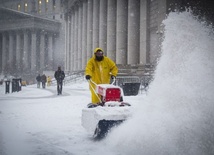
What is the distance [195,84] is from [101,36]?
1380 inches

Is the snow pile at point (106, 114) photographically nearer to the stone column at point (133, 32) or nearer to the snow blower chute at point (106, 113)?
the snow blower chute at point (106, 113)

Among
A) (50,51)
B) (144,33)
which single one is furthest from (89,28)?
(50,51)

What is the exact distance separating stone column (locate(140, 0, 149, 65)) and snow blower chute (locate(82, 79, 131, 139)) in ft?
77.0

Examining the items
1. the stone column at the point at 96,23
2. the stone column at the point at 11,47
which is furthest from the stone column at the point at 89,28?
the stone column at the point at 11,47

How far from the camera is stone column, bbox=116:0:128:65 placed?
32.4m

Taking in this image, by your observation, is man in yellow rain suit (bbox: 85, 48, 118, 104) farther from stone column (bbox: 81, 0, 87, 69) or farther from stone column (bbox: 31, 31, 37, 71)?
stone column (bbox: 31, 31, 37, 71)

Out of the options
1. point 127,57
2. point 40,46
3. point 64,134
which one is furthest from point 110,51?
point 40,46

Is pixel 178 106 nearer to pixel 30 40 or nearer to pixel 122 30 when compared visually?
pixel 122 30

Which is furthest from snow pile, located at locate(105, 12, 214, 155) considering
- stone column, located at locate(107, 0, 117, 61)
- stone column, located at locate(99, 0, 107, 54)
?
stone column, located at locate(99, 0, 107, 54)

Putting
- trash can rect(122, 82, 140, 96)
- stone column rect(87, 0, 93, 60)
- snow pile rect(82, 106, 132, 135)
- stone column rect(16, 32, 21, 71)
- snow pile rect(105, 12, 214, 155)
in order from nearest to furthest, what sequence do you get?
1. snow pile rect(105, 12, 214, 155)
2. snow pile rect(82, 106, 132, 135)
3. trash can rect(122, 82, 140, 96)
4. stone column rect(87, 0, 93, 60)
5. stone column rect(16, 32, 21, 71)

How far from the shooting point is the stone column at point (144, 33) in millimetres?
28656

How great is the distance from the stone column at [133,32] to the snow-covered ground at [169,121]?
79.3 ft

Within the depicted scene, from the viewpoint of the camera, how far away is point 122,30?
32438 millimetres

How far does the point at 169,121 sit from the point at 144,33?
2544 centimetres
